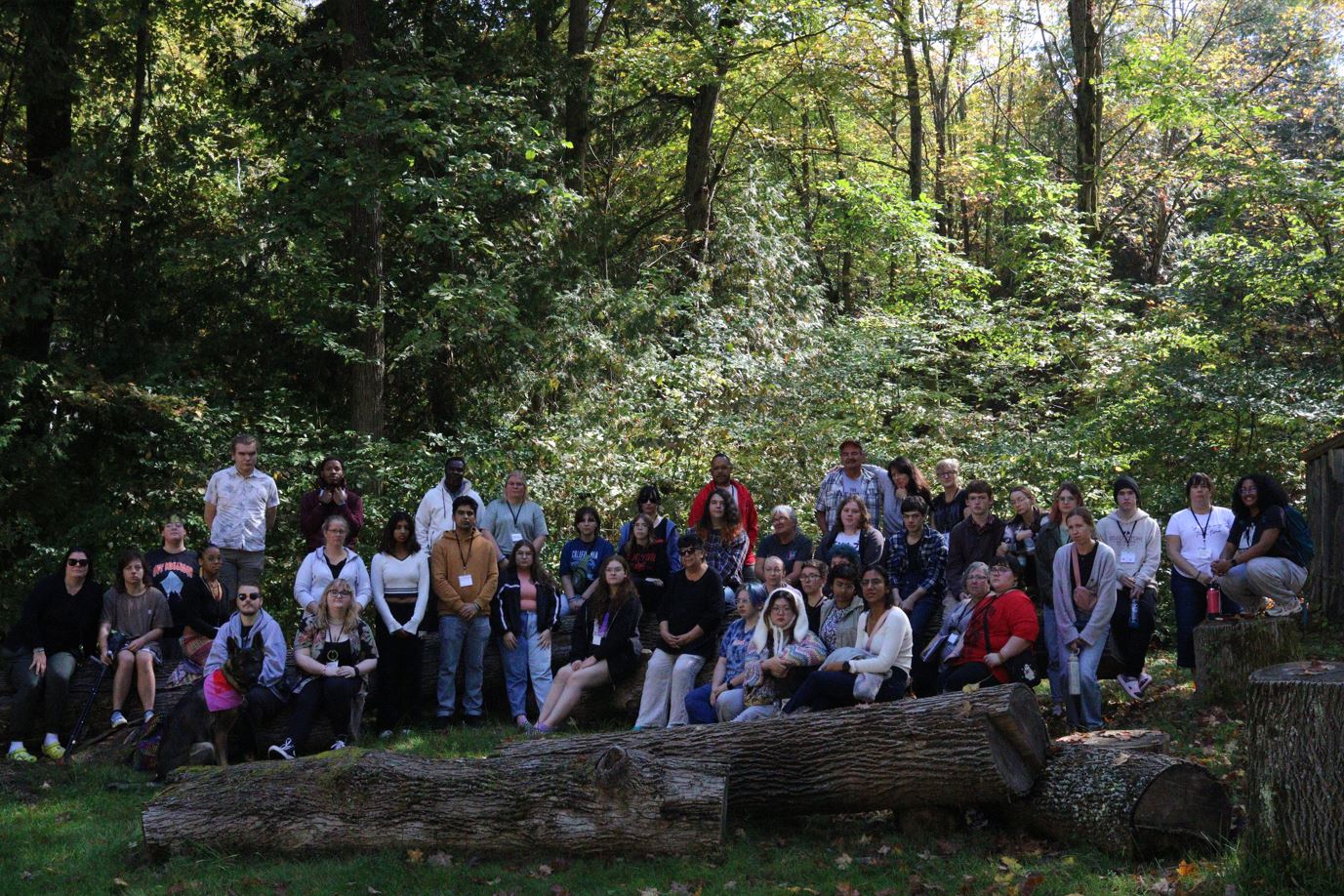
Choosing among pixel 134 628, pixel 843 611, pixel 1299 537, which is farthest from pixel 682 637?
pixel 1299 537

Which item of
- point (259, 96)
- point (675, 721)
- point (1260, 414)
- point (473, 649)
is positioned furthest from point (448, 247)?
point (1260, 414)

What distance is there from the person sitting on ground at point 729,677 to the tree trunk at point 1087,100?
12.8 meters

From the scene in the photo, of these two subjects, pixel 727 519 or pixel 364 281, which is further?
pixel 364 281

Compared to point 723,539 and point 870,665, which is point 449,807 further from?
point 723,539

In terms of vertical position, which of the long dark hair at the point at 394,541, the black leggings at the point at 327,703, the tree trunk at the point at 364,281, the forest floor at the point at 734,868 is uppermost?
the tree trunk at the point at 364,281

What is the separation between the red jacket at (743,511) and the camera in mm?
10828

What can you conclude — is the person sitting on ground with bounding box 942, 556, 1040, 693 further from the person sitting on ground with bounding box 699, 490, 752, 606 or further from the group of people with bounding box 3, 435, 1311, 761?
the person sitting on ground with bounding box 699, 490, 752, 606

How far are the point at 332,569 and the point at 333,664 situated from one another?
3.09ft

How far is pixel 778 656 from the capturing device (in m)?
8.48

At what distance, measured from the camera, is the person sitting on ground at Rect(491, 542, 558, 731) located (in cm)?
1041

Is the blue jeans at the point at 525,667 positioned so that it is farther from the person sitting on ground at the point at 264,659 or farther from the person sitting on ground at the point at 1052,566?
the person sitting on ground at the point at 1052,566

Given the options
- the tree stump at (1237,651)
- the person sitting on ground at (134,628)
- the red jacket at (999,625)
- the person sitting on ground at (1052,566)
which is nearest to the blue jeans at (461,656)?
the person sitting on ground at (134,628)

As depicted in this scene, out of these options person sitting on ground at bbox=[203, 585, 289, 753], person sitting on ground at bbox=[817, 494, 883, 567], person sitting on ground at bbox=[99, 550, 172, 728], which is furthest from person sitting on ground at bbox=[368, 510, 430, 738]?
person sitting on ground at bbox=[817, 494, 883, 567]

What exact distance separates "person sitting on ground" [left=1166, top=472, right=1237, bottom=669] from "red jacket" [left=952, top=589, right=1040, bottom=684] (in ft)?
6.98
